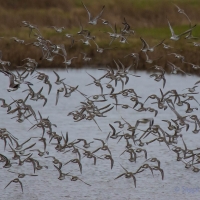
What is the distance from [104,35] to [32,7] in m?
6.48

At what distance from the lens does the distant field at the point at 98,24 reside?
101ft

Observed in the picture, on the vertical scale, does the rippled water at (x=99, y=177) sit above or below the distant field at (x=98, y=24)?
above

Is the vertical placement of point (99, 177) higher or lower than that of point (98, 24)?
higher

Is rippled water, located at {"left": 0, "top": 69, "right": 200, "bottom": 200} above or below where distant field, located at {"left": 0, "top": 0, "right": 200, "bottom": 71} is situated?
above

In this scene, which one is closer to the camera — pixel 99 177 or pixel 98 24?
pixel 99 177

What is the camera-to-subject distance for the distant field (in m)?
30.9

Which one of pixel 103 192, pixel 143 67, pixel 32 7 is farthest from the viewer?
pixel 32 7

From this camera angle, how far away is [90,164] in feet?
61.4

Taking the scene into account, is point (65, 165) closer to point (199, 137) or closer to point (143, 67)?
point (199, 137)

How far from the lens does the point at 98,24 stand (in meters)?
38.9

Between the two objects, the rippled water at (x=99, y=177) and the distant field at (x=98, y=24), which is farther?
the distant field at (x=98, y=24)

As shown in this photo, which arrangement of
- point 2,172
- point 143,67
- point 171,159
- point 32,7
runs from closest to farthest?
point 2,172
point 171,159
point 143,67
point 32,7

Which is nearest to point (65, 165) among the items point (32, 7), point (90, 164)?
point (90, 164)

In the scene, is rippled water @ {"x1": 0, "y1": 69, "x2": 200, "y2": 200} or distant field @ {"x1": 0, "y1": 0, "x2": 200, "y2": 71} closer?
rippled water @ {"x1": 0, "y1": 69, "x2": 200, "y2": 200}
